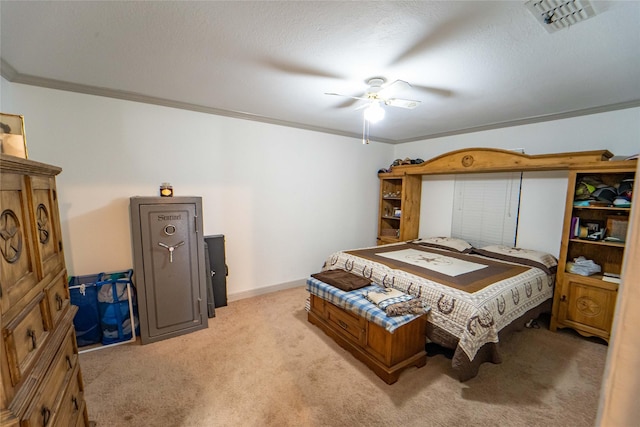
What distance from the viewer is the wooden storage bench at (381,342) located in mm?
2023

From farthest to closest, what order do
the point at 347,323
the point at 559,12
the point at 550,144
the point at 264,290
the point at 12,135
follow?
the point at 264,290 → the point at 550,144 → the point at 347,323 → the point at 559,12 → the point at 12,135

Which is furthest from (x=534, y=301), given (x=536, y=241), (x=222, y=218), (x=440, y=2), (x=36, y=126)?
(x=36, y=126)

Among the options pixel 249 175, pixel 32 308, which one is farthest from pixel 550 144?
pixel 32 308

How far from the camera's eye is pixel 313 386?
200cm

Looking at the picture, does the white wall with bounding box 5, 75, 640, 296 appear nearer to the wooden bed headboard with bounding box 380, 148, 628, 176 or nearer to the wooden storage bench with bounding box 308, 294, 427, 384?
the wooden bed headboard with bounding box 380, 148, 628, 176

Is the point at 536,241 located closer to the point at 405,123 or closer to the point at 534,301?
the point at 534,301

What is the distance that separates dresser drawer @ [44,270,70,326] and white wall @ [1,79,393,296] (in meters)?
1.56

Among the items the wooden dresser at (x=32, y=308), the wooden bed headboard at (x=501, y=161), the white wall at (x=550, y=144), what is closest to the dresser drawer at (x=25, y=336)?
the wooden dresser at (x=32, y=308)

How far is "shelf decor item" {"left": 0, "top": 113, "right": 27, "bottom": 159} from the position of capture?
120 centimetres

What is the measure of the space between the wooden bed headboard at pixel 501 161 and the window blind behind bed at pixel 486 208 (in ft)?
0.79

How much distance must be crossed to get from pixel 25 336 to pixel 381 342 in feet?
6.48

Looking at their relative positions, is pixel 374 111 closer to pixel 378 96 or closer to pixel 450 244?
pixel 378 96

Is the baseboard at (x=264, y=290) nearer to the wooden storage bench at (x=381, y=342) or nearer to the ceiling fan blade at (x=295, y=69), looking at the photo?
the wooden storage bench at (x=381, y=342)

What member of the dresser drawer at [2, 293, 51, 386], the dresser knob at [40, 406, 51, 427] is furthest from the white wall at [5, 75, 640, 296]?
the dresser knob at [40, 406, 51, 427]
